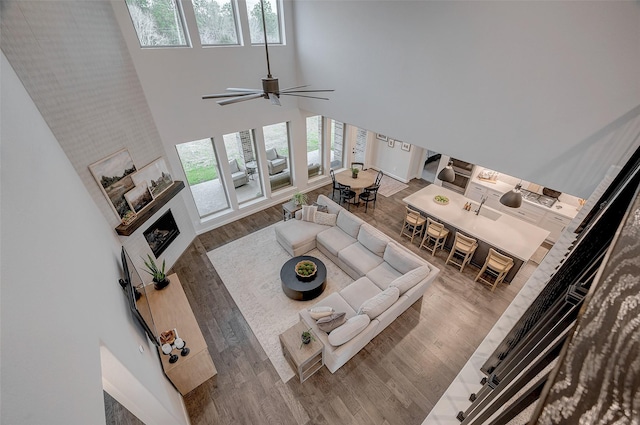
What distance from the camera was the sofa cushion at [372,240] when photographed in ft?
17.9

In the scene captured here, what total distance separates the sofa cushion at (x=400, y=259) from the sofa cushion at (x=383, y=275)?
90 millimetres

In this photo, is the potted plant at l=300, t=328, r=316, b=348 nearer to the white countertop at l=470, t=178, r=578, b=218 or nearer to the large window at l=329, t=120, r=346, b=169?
the white countertop at l=470, t=178, r=578, b=218

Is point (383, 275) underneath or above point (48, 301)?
underneath

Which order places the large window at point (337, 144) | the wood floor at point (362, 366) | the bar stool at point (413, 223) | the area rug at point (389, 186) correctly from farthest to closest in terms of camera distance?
the large window at point (337, 144)
the area rug at point (389, 186)
the bar stool at point (413, 223)
the wood floor at point (362, 366)

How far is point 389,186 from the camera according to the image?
9.16 metres

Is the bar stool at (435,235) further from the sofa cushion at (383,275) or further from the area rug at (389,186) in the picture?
the area rug at (389,186)

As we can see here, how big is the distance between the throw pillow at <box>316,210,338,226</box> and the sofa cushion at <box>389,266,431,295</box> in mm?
2287

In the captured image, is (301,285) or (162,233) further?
(162,233)

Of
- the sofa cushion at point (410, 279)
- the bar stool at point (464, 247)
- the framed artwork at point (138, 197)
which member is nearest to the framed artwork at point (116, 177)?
the framed artwork at point (138, 197)

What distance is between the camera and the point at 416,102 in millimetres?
4586

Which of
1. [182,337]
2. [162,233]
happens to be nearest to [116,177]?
[162,233]

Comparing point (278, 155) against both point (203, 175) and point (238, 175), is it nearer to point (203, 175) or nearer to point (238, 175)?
point (238, 175)

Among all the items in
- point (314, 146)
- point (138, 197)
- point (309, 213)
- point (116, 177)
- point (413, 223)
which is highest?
point (116, 177)

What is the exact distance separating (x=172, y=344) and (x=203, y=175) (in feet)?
14.1
